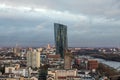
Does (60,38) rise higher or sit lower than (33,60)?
higher

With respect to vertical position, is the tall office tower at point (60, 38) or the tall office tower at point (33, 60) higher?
the tall office tower at point (60, 38)

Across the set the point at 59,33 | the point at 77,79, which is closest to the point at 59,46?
the point at 59,33

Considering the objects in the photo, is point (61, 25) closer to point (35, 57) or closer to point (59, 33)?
point (59, 33)

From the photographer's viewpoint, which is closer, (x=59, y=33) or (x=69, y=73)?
(x=69, y=73)

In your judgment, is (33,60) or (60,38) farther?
(60,38)

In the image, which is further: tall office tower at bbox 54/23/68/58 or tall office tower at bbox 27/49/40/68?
tall office tower at bbox 54/23/68/58

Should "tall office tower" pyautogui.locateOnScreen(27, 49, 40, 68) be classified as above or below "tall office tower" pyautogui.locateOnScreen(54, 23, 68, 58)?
below

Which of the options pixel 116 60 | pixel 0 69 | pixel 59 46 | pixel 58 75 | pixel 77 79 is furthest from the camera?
pixel 116 60

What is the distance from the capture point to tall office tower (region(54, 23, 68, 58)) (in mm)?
46125

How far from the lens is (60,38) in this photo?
47.0 m

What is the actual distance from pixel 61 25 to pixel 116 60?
32.3 feet

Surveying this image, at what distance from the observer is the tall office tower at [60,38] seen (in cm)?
4612

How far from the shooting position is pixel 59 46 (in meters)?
→ 46.3

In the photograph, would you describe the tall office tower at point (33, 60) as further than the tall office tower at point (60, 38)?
No
